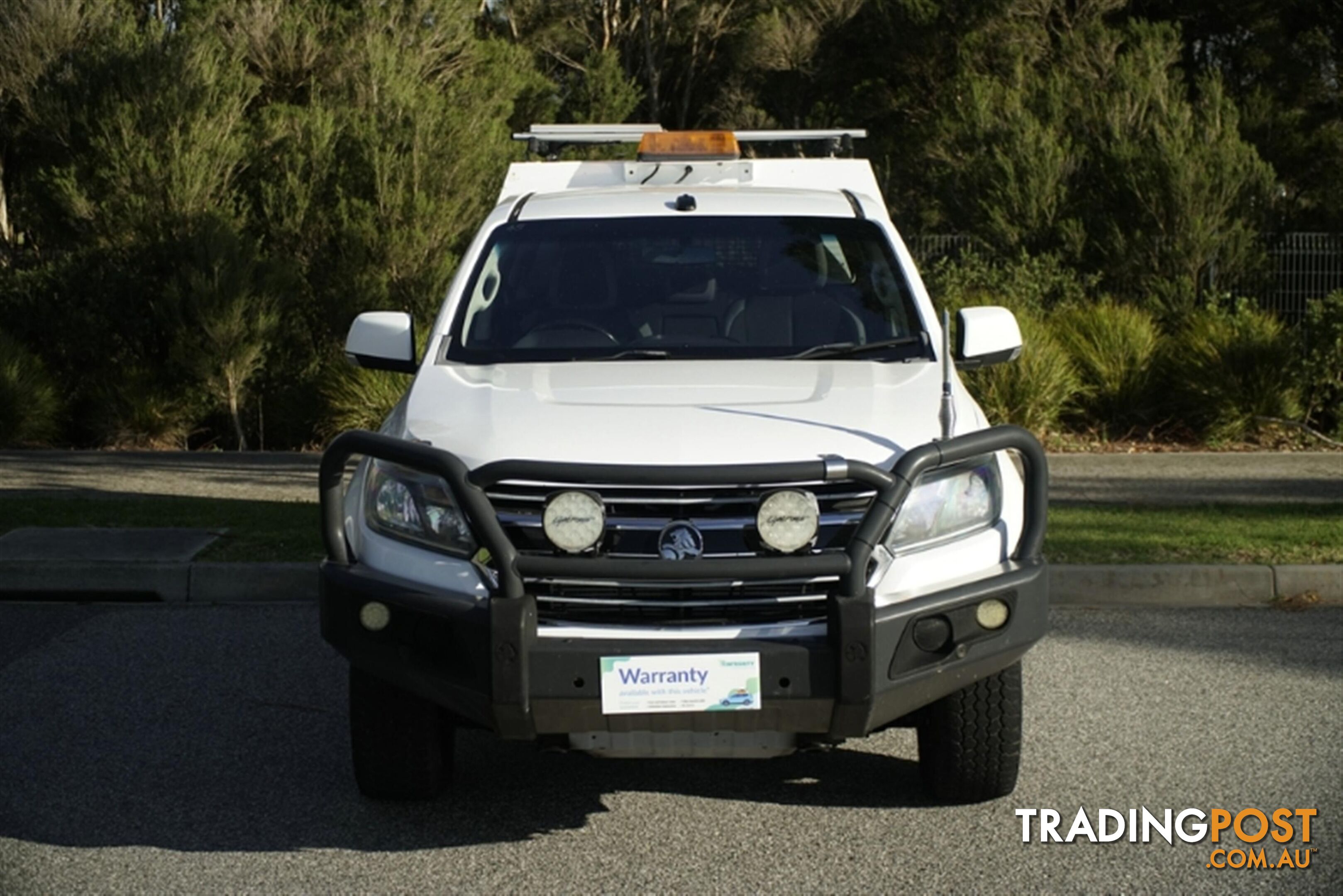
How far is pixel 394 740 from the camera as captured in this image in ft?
16.3

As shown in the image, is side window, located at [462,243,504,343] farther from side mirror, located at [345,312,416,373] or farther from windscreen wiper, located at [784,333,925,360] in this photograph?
windscreen wiper, located at [784,333,925,360]

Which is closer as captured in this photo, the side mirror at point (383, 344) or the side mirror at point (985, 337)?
the side mirror at point (985, 337)

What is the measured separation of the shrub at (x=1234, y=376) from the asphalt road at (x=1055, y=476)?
2.55ft

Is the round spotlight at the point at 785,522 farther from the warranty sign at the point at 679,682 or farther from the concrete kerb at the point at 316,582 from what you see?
the concrete kerb at the point at 316,582

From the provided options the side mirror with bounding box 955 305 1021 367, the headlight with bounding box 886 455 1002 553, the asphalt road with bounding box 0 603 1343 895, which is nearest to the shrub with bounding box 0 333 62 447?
the asphalt road with bounding box 0 603 1343 895

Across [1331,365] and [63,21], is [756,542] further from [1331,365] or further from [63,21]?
[63,21]

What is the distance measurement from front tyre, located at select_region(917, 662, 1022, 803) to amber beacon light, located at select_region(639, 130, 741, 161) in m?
2.94

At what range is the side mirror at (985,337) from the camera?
566 cm

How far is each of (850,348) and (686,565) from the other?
1.59 meters

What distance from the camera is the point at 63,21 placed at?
2203cm

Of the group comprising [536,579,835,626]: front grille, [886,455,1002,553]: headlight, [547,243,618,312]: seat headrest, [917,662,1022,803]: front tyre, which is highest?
[547,243,618,312]: seat headrest

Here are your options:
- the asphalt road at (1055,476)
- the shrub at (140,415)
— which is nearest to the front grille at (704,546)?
the asphalt road at (1055,476)

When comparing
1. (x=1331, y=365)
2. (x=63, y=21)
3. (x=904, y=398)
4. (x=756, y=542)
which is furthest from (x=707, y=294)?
(x=63, y=21)

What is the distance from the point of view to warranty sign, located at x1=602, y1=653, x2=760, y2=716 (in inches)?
167
